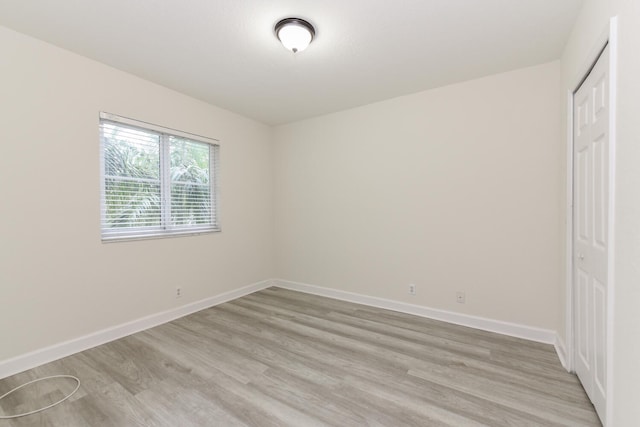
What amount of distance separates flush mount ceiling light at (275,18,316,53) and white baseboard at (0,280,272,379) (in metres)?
3.07

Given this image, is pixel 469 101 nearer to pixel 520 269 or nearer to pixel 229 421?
pixel 520 269

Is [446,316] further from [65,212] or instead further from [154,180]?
[65,212]

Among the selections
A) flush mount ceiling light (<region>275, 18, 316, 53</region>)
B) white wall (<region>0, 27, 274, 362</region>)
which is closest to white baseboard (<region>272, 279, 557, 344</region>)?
white wall (<region>0, 27, 274, 362</region>)

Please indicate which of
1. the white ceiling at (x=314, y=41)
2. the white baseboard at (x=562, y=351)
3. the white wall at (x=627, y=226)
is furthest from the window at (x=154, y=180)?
the white baseboard at (x=562, y=351)

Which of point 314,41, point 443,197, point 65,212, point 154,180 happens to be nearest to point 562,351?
point 443,197

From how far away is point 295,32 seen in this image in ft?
6.86

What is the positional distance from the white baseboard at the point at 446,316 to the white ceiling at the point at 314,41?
2.55 m

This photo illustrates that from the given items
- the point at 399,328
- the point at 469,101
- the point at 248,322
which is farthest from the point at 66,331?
the point at 469,101

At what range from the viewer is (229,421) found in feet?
5.49

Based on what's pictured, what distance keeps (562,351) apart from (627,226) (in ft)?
5.63

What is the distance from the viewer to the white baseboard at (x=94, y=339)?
2.17 m

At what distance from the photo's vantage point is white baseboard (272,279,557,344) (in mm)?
2662

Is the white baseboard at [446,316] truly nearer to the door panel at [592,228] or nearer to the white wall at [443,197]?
the white wall at [443,197]

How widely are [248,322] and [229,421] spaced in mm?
1508
